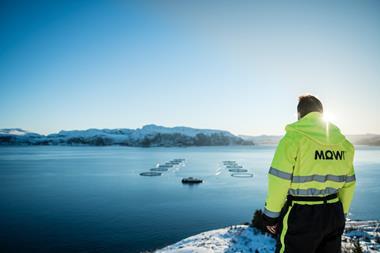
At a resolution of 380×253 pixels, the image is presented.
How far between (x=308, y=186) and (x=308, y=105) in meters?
0.99

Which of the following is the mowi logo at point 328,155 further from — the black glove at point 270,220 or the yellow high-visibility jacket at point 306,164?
the black glove at point 270,220

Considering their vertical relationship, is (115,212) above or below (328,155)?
below

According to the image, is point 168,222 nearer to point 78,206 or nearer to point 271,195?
point 78,206

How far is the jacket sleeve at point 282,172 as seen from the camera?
272 centimetres

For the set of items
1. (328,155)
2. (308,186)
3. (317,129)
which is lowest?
(308,186)

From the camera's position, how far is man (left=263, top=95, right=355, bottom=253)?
275 cm

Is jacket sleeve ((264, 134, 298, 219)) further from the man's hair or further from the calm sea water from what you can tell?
the calm sea water

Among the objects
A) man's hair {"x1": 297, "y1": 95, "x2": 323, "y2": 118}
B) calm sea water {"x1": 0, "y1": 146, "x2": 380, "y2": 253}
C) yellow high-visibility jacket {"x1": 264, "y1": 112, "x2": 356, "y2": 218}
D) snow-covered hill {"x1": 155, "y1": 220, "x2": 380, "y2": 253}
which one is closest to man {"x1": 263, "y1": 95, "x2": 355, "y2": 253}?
yellow high-visibility jacket {"x1": 264, "y1": 112, "x2": 356, "y2": 218}

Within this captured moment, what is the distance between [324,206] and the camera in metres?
2.83

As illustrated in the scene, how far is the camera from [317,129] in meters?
2.83

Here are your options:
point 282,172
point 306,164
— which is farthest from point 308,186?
point 282,172

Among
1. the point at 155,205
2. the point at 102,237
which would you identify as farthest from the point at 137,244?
the point at 155,205

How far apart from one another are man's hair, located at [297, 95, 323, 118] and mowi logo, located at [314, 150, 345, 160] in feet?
1.72

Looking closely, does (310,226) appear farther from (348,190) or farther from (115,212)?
(115,212)
